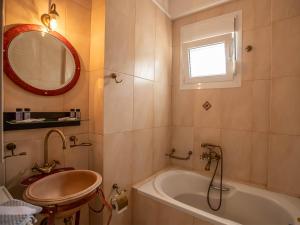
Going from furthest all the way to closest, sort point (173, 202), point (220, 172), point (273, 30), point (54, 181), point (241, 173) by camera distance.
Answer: point (220, 172), point (241, 173), point (273, 30), point (173, 202), point (54, 181)

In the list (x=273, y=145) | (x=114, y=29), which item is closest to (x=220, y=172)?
(x=273, y=145)

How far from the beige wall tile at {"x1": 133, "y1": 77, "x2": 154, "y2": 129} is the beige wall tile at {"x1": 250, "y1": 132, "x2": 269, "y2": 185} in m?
1.15

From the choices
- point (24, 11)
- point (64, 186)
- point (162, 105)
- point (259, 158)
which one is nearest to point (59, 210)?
point (64, 186)

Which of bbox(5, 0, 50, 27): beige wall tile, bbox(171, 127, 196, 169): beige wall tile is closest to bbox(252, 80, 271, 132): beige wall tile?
bbox(171, 127, 196, 169): beige wall tile

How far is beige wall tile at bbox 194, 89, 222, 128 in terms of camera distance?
2.05 metres

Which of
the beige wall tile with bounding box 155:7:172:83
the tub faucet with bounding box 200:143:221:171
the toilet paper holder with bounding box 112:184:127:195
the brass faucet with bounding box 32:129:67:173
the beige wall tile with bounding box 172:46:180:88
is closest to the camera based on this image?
the brass faucet with bounding box 32:129:67:173

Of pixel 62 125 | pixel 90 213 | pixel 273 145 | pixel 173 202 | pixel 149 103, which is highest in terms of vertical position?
pixel 149 103

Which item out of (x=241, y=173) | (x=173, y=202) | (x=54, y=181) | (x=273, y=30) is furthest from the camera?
(x=241, y=173)

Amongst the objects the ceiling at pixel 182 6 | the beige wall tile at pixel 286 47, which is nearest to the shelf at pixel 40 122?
the ceiling at pixel 182 6

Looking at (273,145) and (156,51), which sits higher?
(156,51)

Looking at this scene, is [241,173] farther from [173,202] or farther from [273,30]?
[273,30]

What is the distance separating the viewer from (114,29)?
5.05ft

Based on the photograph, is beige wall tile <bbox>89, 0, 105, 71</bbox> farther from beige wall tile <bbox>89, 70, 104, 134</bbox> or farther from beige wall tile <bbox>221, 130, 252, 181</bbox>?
beige wall tile <bbox>221, 130, 252, 181</bbox>

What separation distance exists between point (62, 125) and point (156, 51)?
4.52ft
